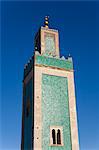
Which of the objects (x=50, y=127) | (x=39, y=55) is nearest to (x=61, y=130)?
(x=50, y=127)

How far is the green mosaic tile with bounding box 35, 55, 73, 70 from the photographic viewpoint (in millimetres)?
10752

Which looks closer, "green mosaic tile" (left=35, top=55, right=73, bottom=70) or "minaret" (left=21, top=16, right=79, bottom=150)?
"minaret" (left=21, top=16, right=79, bottom=150)

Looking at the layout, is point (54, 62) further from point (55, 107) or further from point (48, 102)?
point (55, 107)

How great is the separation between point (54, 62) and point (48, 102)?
1976mm

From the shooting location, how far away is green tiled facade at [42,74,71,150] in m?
9.38

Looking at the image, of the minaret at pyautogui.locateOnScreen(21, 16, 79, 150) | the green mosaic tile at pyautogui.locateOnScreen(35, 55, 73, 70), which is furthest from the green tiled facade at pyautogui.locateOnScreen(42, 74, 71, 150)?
the green mosaic tile at pyautogui.locateOnScreen(35, 55, 73, 70)

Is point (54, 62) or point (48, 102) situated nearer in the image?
point (48, 102)

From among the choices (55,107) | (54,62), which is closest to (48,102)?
(55,107)

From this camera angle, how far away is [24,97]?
11.5 meters

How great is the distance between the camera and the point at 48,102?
992 cm

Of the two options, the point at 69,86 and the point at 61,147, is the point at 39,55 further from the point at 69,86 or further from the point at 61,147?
the point at 61,147

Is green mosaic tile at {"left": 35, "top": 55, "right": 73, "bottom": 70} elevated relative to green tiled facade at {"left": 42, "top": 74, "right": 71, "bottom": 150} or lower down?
elevated

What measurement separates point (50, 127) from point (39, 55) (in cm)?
320

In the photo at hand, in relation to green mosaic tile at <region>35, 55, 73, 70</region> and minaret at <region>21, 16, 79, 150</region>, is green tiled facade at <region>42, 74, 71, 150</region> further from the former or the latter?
green mosaic tile at <region>35, 55, 73, 70</region>
